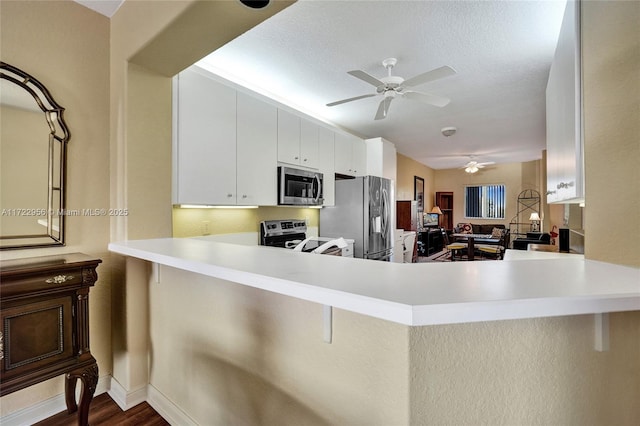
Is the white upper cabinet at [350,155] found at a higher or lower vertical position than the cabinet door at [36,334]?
higher

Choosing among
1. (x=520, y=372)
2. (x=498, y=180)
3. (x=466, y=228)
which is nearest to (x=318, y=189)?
(x=520, y=372)

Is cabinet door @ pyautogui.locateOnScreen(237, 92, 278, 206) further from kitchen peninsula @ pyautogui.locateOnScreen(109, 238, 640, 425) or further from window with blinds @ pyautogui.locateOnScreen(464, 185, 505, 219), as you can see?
window with blinds @ pyautogui.locateOnScreen(464, 185, 505, 219)

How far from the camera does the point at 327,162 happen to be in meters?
3.52

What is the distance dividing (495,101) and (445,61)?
1.35 metres

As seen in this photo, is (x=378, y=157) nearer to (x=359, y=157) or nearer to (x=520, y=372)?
(x=359, y=157)

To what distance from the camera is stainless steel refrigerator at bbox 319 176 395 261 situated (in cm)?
352

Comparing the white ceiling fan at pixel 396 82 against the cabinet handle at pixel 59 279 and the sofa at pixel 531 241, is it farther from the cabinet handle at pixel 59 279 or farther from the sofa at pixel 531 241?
the sofa at pixel 531 241

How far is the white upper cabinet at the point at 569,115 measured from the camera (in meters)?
1.24

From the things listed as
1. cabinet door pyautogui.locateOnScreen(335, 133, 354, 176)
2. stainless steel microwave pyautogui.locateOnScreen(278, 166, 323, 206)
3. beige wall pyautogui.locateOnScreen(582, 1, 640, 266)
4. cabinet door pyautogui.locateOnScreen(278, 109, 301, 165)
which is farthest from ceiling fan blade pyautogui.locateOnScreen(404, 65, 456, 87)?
cabinet door pyautogui.locateOnScreen(335, 133, 354, 176)

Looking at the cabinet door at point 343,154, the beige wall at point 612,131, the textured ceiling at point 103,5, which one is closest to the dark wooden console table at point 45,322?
the textured ceiling at point 103,5

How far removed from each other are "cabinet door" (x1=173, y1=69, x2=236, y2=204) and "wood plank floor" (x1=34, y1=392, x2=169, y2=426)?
4.24 ft

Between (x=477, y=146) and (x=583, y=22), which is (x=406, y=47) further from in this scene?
(x=477, y=146)

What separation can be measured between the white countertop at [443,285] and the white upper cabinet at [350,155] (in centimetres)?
276

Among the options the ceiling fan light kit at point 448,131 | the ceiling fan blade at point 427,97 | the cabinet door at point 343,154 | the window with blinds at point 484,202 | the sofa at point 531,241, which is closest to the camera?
the ceiling fan blade at point 427,97
